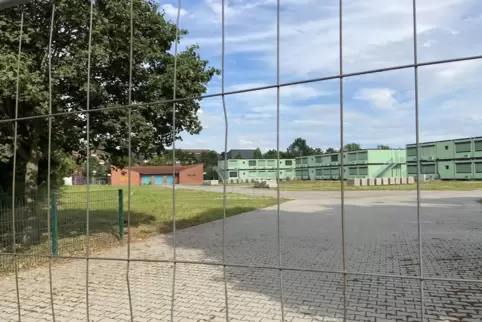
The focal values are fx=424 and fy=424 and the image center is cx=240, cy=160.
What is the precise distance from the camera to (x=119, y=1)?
7.40 meters

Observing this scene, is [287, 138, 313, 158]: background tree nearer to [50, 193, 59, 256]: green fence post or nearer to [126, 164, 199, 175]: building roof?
[126, 164, 199, 175]: building roof

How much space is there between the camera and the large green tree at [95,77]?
22.8 ft

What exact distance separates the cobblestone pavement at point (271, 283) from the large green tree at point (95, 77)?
2.55 m

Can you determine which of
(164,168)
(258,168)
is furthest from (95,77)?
(164,168)

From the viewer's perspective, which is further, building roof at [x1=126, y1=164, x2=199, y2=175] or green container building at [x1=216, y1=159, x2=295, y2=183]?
building roof at [x1=126, y1=164, x2=199, y2=175]

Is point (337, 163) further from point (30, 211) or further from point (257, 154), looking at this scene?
point (30, 211)

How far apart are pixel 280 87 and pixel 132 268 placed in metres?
6.03

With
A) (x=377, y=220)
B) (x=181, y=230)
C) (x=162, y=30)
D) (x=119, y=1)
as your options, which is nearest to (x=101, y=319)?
(x=119, y=1)

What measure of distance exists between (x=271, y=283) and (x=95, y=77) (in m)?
4.96

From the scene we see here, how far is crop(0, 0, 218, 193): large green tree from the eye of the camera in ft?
22.8

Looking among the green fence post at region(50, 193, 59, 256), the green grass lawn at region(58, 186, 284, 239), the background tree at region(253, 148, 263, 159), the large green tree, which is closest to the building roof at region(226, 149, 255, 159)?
the background tree at region(253, 148, 263, 159)

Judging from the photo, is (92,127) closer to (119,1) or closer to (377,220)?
(119,1)

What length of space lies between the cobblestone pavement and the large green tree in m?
2.55

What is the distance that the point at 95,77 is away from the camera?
26.2 feet
